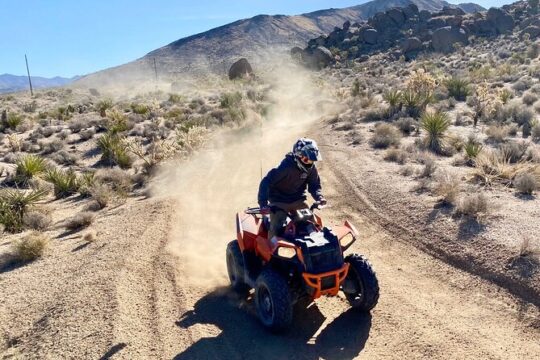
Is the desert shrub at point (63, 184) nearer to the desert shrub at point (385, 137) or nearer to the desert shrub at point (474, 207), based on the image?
the desert shrub at point (385, 137)

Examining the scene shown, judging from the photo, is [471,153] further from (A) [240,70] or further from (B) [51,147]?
(A) [240,70]

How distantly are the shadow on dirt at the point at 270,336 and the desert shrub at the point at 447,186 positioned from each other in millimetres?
4411

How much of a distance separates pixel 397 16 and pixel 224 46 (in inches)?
2433

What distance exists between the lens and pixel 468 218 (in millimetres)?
9008

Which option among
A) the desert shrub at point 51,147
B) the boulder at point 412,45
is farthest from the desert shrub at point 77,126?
the boulder at point 412,45

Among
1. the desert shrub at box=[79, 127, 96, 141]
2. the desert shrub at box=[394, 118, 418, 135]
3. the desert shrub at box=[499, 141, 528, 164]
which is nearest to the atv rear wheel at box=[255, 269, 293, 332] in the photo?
the desert shrub at box=[499, 141, 528, 164]

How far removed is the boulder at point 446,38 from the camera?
180 ft

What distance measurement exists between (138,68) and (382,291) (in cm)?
13406

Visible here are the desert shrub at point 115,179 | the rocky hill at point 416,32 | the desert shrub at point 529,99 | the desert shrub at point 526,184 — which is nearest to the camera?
the desert shrub at point 526,184

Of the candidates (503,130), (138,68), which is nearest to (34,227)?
(503,130)

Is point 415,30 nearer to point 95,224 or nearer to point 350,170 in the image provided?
point 350,170

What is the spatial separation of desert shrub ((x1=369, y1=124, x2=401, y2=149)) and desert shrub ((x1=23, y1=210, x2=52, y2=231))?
10166 millimetres

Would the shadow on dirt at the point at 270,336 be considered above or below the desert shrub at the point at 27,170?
below

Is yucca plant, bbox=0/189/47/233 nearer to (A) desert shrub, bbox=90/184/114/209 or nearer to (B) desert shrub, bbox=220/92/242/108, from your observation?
(A) desert shrub, bbox=90/184/114/209
